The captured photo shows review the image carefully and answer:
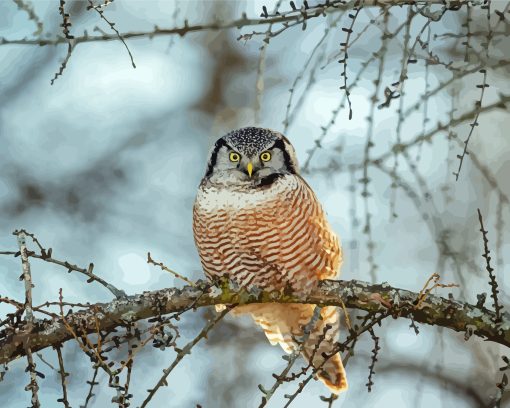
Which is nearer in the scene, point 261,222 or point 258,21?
point 258,21

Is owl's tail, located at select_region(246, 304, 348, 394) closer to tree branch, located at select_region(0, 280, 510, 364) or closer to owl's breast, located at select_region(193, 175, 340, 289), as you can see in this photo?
owl's breast, located at select_region(193, 175, 340, 289)

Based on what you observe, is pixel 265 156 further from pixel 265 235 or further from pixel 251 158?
pixel 265 235

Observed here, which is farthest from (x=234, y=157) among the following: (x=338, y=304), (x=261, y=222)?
(x=338, y=304)

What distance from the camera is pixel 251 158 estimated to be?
5.68 m

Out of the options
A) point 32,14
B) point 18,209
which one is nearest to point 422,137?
point 32,14

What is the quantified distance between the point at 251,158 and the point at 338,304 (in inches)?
52.9

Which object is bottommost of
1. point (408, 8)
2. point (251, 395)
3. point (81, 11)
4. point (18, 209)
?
point (408, 8)

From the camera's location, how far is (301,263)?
537 centimetres

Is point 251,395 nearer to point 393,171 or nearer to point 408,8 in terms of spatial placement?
point 393,171

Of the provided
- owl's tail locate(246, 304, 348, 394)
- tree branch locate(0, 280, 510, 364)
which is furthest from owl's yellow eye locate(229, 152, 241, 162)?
tree branch locate(0, 280, 510, 364)

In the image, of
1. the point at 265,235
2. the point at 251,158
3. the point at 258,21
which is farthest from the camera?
the point at 251,158

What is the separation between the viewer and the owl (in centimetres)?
538

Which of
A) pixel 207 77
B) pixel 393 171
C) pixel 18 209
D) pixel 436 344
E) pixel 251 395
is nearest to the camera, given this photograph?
pixel 393 171

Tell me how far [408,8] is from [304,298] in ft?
5.53
